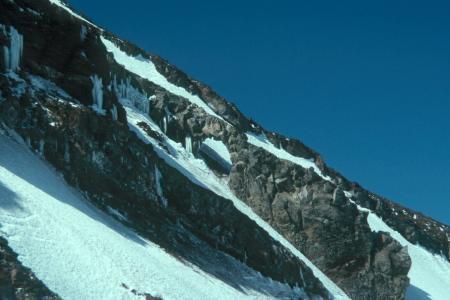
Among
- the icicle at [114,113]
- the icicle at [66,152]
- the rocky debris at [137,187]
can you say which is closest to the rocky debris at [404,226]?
the rocky debris at [137,187]

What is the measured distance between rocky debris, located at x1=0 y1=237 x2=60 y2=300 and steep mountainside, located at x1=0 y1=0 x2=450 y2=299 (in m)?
0.05

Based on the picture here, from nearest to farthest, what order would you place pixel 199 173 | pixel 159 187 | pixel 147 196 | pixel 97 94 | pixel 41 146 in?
1. pixel 41 146
2. pixel 147 196
3. pixel 97 94
4. pixel 159 187
5. pixel 199 173

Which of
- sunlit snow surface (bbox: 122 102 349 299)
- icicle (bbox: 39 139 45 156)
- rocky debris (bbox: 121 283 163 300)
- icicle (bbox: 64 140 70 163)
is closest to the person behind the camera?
rocky debris (bbox: 121 283 163 300)

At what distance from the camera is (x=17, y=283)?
25625 mm

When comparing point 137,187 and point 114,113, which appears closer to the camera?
point 137,187

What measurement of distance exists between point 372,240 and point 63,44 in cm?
4027

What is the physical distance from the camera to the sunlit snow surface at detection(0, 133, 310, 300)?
27.9m

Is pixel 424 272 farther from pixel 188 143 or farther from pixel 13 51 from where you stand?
pixel 13 51

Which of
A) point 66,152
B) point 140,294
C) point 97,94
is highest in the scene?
point 97,94

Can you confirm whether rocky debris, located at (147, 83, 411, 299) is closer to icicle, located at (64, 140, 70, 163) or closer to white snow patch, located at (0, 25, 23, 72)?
white snow patch, located at (0, 25, 23, 72)

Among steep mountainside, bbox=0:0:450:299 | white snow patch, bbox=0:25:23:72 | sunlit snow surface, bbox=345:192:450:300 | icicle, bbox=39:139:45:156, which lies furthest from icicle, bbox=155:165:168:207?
sunlit snow surface, bbox=345:192:450:300

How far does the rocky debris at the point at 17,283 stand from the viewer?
2534 centimetres

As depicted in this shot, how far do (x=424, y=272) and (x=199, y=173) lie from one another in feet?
139

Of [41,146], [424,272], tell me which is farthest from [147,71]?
[41,146]
